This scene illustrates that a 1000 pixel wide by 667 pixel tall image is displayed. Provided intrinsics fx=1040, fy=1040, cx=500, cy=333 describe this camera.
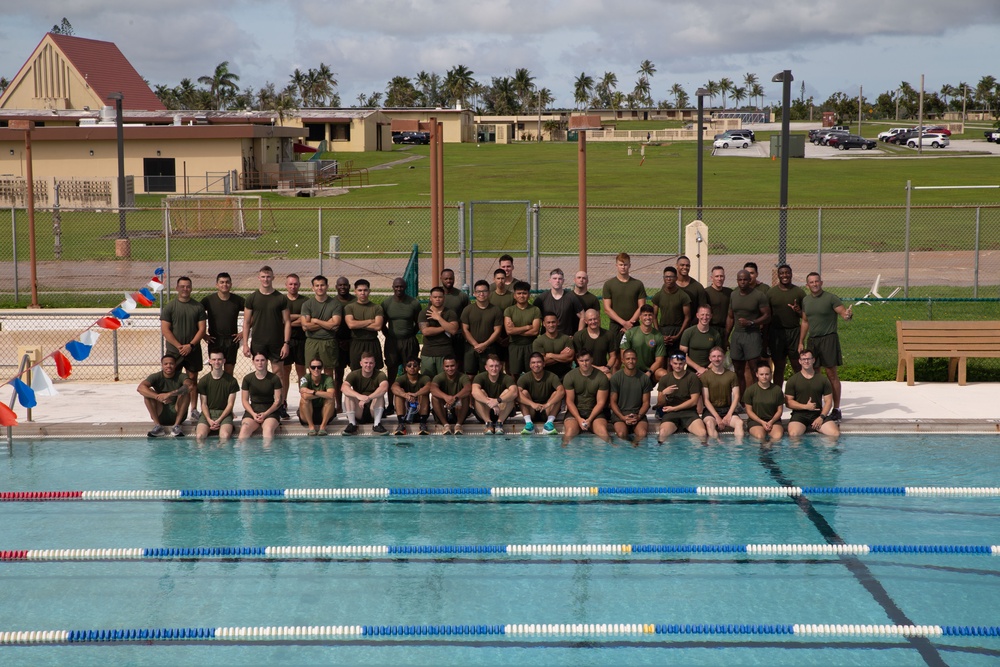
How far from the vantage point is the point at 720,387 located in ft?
38.9

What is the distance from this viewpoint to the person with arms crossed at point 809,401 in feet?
38.5

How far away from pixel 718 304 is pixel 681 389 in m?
1.34

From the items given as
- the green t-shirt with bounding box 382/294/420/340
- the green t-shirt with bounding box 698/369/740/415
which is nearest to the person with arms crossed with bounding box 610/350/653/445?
the green t-shirt with bounding box 698/369/740/415

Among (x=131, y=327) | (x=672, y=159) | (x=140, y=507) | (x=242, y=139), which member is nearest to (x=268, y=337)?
(x=140, y=507)

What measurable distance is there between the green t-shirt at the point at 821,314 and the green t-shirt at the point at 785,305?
22 centimetres

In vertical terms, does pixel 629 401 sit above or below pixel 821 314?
below

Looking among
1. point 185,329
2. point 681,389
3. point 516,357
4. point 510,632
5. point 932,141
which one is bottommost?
point 510,632

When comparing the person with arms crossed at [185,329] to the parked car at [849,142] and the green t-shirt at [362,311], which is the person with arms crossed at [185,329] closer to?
the green t-shirt at [362,311]

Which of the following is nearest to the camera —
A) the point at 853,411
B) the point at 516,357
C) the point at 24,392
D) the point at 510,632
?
the point at 510,632

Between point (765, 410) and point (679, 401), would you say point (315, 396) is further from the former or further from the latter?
point (765, 410)

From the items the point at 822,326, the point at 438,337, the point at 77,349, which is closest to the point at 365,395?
the point at 438,337

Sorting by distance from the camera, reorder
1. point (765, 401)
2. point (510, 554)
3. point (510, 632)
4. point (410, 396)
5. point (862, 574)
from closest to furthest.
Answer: point (510, 632) → point (862, 574) → point (510, 554) → point (765, 401) → point (410, 396)

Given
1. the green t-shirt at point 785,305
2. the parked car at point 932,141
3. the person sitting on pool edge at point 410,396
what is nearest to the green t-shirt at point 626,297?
the green t-shirt at point 785,305

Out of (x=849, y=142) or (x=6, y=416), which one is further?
(x=849, y=142)
